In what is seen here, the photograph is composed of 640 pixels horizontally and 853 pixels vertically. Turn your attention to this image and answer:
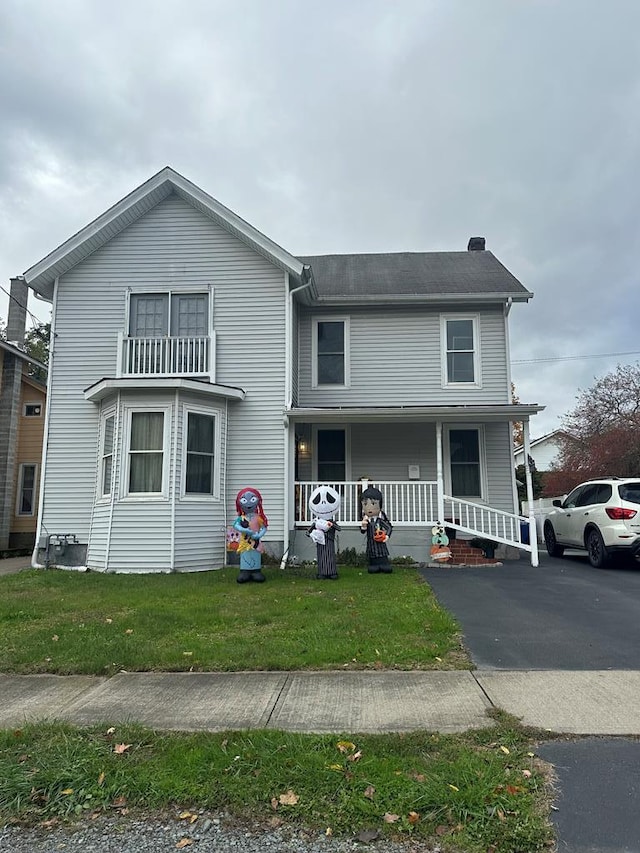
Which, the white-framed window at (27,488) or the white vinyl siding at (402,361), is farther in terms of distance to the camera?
the white-framed window at (27,488)

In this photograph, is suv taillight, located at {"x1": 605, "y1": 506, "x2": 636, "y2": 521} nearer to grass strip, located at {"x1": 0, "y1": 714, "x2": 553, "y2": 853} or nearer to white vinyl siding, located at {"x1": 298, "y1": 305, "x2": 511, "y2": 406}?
white vinyl siding, located at {"x1": 298, "y1": 305, "x2": 511, "y2": 406}

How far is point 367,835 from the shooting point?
2.56m

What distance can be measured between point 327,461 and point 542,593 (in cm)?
652

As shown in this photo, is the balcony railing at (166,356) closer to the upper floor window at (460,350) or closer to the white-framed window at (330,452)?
the white-framed window at (330,452)

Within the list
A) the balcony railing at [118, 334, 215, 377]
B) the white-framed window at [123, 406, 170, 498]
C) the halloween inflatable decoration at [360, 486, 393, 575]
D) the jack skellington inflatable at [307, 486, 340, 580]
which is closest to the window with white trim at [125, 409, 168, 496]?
the white-framed window at [123, 406, 170, 498]

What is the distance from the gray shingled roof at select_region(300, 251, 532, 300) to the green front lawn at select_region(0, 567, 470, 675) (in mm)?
7370

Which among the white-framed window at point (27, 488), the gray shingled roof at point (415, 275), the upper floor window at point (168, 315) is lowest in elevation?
the white-framed window at point (27, 488)

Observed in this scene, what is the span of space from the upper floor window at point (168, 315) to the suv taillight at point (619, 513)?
8887 millimetres

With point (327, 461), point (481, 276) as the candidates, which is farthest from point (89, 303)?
point (481, 276)

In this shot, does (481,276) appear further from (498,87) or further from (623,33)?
(623,33)

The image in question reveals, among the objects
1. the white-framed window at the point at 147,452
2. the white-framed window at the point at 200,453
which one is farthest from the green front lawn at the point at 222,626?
the white-framed window at the point at 200,453

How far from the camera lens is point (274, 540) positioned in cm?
1168

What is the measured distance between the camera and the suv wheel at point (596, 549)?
10891 mm

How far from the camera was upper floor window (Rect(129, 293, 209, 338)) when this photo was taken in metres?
12.5
